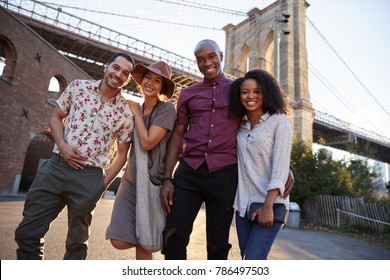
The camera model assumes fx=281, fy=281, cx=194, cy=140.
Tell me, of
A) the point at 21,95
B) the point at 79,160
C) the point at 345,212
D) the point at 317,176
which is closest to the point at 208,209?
the point at 79,160

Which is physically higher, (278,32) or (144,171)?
(278,32)

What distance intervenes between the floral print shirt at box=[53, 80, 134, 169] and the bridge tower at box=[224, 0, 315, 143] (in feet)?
54.2

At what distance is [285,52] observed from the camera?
2284cm

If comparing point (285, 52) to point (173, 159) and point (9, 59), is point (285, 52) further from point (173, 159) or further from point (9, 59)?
point (173, 159)

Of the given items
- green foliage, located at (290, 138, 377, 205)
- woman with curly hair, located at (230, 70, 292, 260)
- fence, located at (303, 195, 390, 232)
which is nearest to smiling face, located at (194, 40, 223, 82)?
woman with curly hair, located at (230, 70, 292, 260)

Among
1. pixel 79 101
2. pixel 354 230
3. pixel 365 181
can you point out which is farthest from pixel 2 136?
pixel 365 181

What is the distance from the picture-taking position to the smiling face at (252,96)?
1826 mm

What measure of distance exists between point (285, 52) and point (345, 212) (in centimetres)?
1617

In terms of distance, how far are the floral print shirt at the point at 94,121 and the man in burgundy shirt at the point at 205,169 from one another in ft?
1.29

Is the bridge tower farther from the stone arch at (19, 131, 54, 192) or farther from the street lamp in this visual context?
the stone arch at (19, 131, 54, 192)

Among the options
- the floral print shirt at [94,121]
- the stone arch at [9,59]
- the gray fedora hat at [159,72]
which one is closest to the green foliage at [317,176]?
the gray fedora hat at [159,72]
